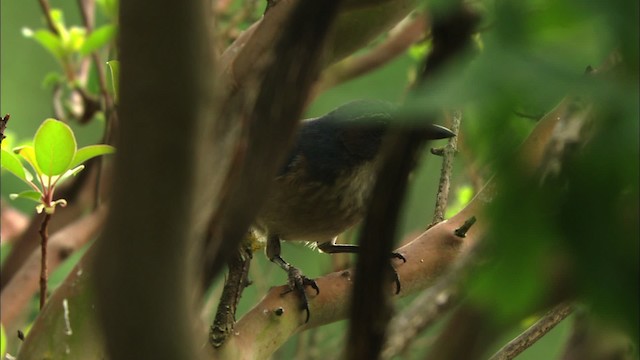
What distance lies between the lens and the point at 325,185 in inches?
98.0

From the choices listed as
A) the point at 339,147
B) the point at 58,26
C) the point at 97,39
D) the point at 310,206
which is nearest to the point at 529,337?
the point at 310,206

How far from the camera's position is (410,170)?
709 millimetres

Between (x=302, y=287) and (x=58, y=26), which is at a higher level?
(x=58, y=26)

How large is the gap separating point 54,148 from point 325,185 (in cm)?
98

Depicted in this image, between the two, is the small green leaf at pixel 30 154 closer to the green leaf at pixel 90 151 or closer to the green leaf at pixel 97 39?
the green leaf at pixel 90 151

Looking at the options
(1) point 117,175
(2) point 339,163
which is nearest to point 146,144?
(1) point 117,175

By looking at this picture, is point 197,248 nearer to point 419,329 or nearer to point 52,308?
point 419,329

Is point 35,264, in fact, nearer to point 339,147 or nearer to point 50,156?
point 339,147

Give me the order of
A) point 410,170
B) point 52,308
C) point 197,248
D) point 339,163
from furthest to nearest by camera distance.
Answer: point 339,163 < point 52,308 < point 197,248 < point 410,170

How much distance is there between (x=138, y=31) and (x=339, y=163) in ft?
5.99

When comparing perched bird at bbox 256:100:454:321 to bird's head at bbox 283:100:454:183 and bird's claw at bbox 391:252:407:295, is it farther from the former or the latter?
bird's claw at bbox 391:252:407:295

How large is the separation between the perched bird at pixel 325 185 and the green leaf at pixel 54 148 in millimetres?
820

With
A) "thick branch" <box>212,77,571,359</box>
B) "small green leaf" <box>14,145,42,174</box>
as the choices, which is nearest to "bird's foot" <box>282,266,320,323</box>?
"thick branch" <box>212,77,571,359</box>

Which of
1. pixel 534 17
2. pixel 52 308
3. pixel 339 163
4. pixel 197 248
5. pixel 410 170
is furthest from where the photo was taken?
pixel 339 163
